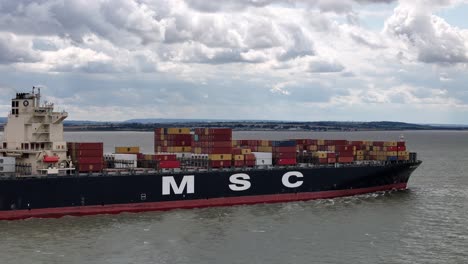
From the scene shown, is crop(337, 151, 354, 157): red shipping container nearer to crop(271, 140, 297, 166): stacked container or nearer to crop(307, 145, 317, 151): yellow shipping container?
crop(307, 145, 317, 151): yellow shipping container

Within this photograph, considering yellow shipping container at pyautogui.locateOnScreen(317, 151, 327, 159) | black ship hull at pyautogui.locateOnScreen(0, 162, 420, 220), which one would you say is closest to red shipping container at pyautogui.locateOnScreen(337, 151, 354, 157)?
yellow shipping container at pyautogui.locateOnScreen(317, 151, 327, 159)

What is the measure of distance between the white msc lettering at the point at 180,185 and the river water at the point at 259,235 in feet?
6.81

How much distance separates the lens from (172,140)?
65625 millimetres

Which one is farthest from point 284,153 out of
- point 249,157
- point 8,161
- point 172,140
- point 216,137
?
point 8,161

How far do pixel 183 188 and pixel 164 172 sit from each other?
7.42 ft

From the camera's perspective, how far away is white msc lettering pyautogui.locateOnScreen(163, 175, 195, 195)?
54.7m

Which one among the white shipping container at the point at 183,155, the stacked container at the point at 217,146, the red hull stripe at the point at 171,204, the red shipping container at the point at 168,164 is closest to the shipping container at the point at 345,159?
the red hull stripe at the point at 171,204

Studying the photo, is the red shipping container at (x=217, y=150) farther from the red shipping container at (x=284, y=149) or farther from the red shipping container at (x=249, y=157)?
the red shipping container at (x=284, y=149)

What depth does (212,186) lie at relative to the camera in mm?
56781

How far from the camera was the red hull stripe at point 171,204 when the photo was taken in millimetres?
49188

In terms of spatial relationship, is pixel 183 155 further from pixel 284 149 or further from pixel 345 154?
pixel 345 154

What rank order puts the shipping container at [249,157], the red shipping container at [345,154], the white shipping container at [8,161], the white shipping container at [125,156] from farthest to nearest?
the red shipping container at [345,154]
the white shipping container at [125,156]
the shipping container at [249,157]
the white shipping container at [8,161]

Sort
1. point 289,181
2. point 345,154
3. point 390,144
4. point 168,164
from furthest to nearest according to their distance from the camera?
1. point 390,144
2. point 345,154
3. point 289,181
4. point 168,164

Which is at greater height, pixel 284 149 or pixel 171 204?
pixel 284 149
